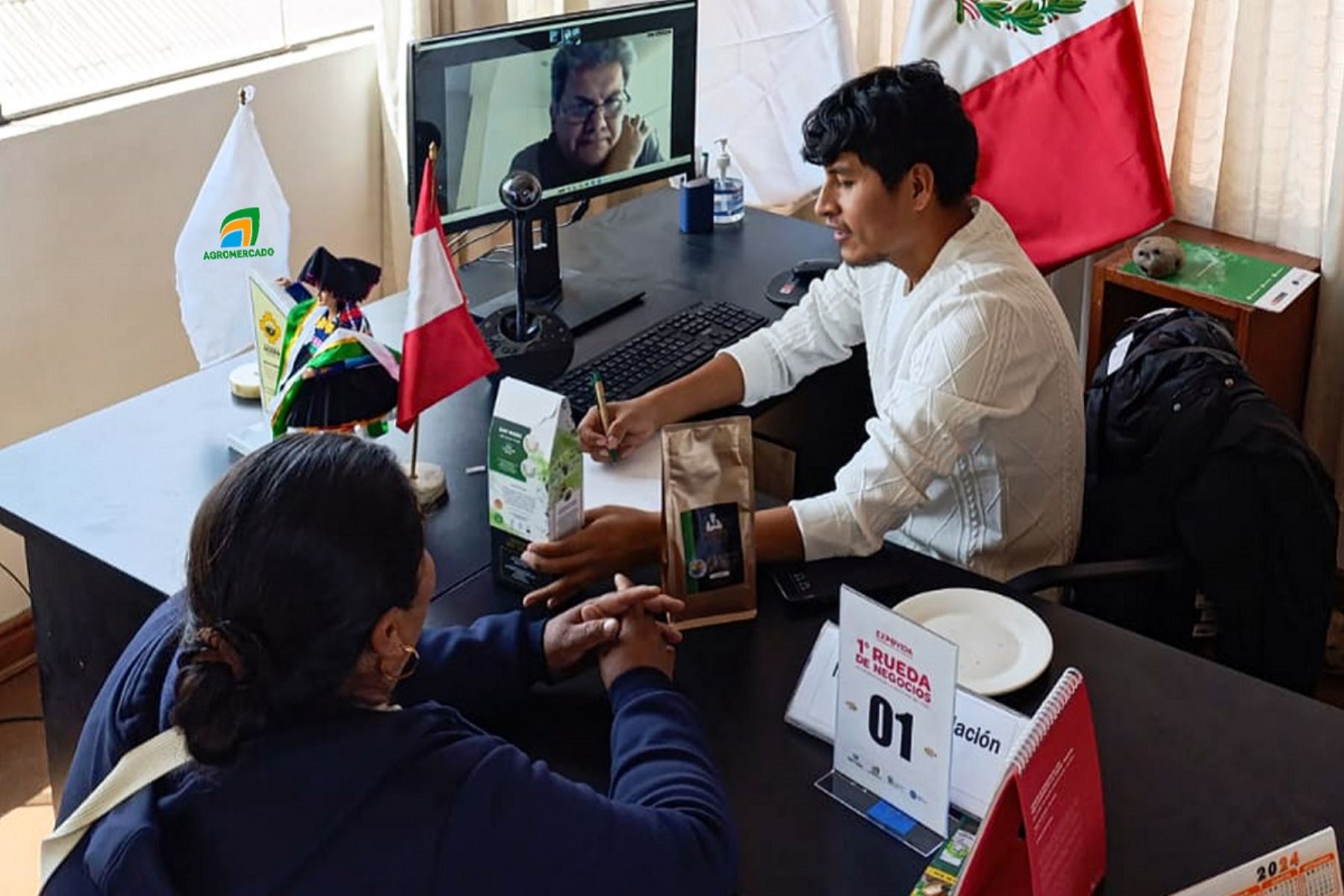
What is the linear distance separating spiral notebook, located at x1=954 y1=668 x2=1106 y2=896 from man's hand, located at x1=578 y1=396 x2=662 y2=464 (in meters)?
0.89

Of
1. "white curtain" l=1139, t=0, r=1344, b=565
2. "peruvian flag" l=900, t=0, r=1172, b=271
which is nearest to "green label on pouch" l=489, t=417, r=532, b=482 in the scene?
"peruvian flag" l=900, t=0, r=1172, b=271

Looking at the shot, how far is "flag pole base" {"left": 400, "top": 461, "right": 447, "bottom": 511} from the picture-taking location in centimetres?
188

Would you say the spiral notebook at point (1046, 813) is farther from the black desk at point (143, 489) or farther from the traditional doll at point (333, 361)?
the traditional doll at point (333, 361)

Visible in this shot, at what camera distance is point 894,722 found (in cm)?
132

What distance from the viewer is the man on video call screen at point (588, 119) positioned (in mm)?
2361

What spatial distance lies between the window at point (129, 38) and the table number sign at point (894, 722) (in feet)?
6.61

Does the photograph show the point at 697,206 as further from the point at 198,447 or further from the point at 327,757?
the point at 327,757

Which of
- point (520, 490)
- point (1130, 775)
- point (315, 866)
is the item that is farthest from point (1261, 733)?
point (315, 866)

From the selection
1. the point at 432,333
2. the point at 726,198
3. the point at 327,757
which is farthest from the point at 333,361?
the point at 726,198

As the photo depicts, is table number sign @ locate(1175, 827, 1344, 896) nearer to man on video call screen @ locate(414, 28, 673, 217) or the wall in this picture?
man on video call screen @ locate(414, 28, 673, 217)

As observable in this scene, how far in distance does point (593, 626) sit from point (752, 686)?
0.17 meters

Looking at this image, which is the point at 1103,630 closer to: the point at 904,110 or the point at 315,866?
the point at 904,110

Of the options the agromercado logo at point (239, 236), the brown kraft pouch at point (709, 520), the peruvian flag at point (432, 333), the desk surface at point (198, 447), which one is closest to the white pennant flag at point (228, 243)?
the agromercado logo at point (239, 236)

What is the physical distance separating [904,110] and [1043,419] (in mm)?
426
